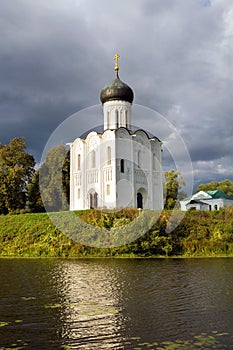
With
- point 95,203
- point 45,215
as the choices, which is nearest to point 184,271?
point 45,215

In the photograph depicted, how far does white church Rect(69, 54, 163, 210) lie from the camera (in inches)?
1255

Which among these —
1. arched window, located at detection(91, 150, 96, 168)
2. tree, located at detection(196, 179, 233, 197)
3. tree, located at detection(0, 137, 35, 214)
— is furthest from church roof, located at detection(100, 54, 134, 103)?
tree, located at detection(196, 179, 233, 197)

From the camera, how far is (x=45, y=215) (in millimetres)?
27656

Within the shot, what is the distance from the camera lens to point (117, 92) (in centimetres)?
3403

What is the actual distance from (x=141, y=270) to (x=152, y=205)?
17.7 metres

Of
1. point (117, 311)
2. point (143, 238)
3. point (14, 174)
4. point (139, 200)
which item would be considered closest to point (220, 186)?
point (139, 200)

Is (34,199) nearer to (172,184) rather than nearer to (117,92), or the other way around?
(117,92)

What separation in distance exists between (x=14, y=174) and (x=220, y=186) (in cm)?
3812

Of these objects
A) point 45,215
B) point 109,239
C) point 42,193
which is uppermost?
point 42,193

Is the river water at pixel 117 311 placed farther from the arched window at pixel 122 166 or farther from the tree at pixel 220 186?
the tree at pixel 220 186

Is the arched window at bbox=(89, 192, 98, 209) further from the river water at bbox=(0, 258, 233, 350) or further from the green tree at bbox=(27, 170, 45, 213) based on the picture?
the river water at bbox=(0, 258, 233, 350)

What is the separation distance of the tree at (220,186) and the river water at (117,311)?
1902 inches

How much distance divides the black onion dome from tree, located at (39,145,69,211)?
27.2 ft

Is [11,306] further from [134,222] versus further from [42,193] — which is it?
[42,193]
